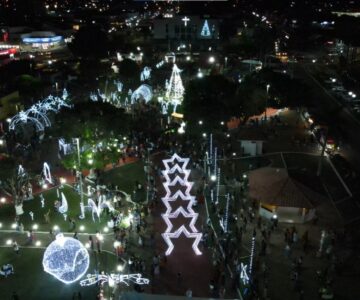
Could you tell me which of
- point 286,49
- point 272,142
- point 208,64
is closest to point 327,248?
point 272,142

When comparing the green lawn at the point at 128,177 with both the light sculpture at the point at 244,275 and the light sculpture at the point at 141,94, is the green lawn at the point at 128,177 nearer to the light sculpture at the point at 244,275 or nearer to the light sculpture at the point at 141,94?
the light sculpture at the point at 244,275

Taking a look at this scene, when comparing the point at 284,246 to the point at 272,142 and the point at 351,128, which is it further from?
the point at 351,128

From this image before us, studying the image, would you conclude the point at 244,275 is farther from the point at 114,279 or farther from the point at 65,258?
the point at 65,258

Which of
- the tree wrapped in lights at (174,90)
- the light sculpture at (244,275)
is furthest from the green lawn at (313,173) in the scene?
the tree wrapped in lights at (174,90)

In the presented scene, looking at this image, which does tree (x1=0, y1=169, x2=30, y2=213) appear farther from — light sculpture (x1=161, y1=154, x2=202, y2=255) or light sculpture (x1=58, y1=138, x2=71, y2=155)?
light sculpture (x1=161, y1=154, x2=202, y2=255)

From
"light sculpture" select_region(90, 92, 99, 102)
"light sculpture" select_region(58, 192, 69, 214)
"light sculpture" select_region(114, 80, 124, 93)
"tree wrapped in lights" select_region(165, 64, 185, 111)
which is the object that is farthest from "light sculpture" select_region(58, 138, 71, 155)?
"light sculpture" select_region(114, 80, 124, 93)

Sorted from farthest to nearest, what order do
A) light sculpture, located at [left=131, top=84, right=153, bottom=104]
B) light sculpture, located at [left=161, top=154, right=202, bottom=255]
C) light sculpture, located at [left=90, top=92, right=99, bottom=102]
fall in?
light sculpture, located at [left=131, top=84, right=153, bottom=104] < light sculpture, located at [left=90, top=92, right=99, bottom=102] < light sculpture, located at [left=161, top=154, right=202, bottom=255]
